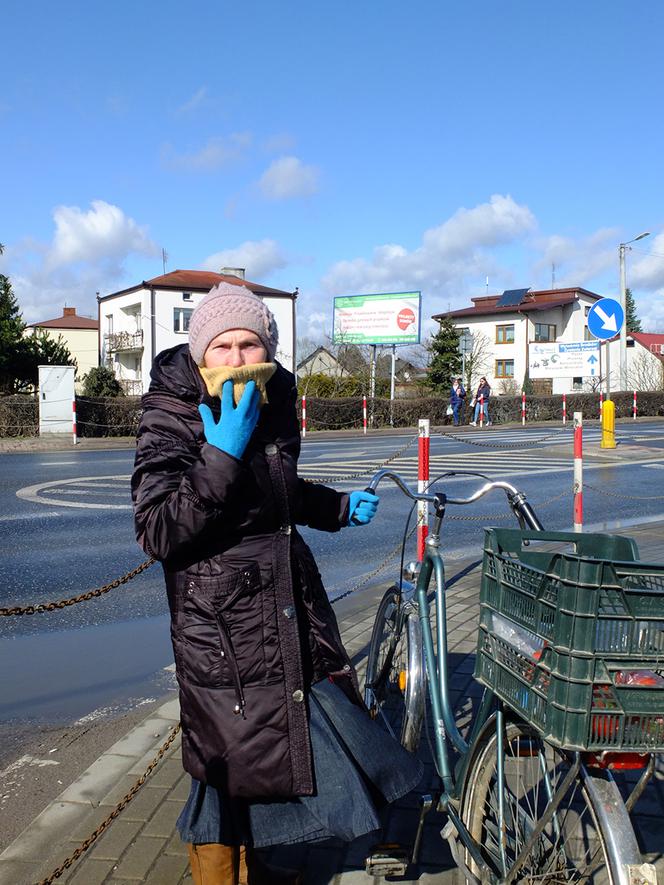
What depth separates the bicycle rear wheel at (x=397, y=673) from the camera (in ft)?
10.4

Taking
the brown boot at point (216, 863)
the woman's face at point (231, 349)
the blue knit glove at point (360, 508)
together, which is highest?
the woman's face at point (231, 349)

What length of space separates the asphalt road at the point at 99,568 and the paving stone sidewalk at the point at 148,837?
0.27 meters

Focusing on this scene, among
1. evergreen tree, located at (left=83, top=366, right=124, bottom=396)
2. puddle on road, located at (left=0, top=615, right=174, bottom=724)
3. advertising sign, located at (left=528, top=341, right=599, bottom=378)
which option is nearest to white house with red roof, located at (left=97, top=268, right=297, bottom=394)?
evergreen tree, located at (left=83, top=366, right=124, bottom=396)

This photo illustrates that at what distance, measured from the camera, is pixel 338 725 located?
2.56 metres

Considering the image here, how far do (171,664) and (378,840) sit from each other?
2754mm

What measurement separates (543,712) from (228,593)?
0.90 meters

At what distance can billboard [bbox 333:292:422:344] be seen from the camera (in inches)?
1901

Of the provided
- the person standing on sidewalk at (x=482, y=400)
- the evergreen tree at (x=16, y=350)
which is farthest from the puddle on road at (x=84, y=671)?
the person standing on sidewalk at (x=482, y=400)

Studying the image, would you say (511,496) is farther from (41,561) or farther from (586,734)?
(41,561)

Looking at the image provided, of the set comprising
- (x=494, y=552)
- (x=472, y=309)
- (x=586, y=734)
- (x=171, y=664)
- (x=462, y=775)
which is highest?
(x=472, y=309)

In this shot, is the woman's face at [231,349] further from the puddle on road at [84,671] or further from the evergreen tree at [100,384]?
the evergreen tree at [100,384]

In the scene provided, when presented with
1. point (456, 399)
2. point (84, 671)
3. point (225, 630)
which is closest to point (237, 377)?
point (225, 630)

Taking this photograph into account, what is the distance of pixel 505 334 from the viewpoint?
63.7 metres

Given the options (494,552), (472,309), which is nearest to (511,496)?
(494,552)
